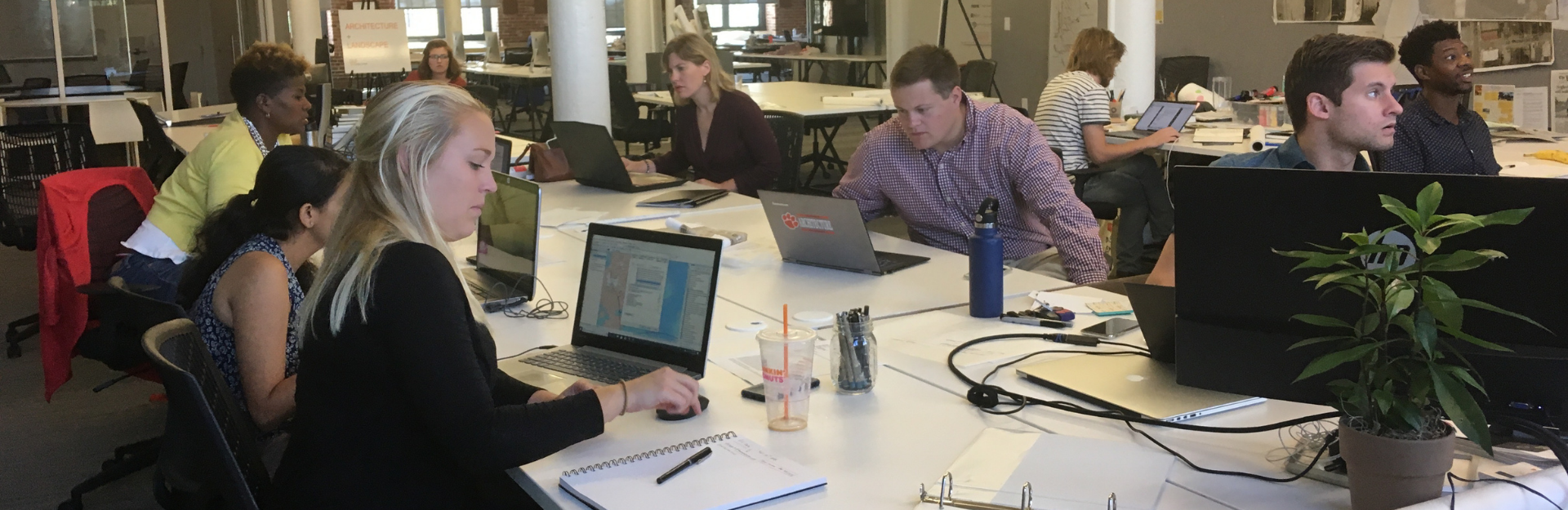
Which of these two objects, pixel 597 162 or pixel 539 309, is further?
pixel 597 162

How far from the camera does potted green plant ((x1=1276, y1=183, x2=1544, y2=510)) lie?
121 centimetres

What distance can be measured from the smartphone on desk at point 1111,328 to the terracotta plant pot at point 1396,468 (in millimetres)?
899

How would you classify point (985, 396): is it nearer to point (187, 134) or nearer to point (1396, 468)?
point (1396, 468)

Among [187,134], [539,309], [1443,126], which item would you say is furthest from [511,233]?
[187,134]

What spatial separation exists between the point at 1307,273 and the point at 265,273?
1.70 metres

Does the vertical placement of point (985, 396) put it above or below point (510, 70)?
below

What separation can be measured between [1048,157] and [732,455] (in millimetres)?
1899

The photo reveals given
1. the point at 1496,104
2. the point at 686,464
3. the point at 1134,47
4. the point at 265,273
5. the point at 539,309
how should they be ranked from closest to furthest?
the point at 686,464 < the point at 265,273 < the point at 539,309 < the point at 1496,104 < the point at 1134,47

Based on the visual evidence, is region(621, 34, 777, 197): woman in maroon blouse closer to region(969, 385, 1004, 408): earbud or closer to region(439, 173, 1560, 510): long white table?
region(439, 173, 1560, 510): long white table

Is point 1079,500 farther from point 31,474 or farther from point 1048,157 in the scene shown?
point 31,474

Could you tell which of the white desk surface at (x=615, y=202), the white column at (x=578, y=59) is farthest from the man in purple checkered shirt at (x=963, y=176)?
the white column at (x=578, y=59)

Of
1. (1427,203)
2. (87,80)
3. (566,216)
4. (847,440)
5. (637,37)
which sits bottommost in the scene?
(847,440)

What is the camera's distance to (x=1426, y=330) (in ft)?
3.97

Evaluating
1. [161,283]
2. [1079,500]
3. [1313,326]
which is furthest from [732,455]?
[161,283]
